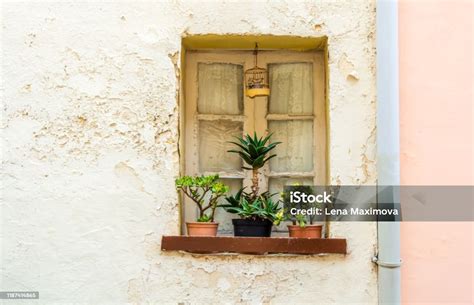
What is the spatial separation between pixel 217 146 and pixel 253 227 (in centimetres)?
60

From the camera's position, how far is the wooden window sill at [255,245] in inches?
136

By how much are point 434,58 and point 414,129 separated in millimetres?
418

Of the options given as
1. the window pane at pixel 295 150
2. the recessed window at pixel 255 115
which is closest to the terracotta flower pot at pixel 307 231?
the recessed window at pixel 255 115

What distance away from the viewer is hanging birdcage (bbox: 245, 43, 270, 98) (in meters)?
3.75

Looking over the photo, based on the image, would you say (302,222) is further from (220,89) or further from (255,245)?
(220,89)

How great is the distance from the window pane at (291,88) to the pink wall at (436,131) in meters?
0.59

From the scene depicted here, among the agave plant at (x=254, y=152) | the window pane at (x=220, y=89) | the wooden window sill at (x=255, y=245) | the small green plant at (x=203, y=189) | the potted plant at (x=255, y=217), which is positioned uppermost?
the window pane at (x=220, y=89)

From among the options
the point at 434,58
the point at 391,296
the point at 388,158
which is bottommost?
the point at 391,296

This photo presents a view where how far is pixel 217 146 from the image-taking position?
3861mm

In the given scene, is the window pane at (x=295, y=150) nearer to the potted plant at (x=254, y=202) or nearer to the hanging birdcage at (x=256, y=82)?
the potted plant at (x=254, y=202)

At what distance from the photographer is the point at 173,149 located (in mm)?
3553

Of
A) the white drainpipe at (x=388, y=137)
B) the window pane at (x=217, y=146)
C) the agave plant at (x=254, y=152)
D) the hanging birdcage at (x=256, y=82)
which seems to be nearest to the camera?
the white drainpipe at (x=388, y=137)

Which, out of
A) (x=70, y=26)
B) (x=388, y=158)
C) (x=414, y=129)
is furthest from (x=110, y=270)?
(x=414, y=129)

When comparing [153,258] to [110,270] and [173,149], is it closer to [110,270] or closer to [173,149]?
[110,270]
